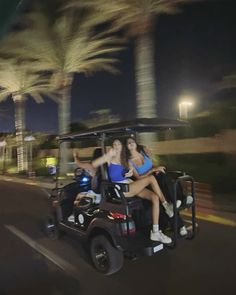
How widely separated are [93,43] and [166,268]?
16.0 metres

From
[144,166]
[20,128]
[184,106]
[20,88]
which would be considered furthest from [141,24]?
[20,128]

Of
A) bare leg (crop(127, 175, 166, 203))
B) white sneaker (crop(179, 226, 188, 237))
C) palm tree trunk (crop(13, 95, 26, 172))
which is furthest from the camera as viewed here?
palm tree trunk (crop(13, 95, 26, 172))

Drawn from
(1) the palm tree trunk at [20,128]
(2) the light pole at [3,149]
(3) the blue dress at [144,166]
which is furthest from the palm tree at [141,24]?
(2) the light pole at [3,149]

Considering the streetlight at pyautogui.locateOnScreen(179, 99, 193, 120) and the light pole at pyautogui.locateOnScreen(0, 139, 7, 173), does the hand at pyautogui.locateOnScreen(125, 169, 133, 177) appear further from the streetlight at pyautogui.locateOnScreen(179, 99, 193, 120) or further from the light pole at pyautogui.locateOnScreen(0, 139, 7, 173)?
the light pole at pyautogui.locateOnScreen(0, 139, 7, 173)

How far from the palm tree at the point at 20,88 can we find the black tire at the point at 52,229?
17245 millimetres

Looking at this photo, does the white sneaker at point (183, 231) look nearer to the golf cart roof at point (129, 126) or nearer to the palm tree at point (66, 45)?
the golf cart roof at point (129, 126)

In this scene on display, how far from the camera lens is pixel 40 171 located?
2655 centimetres

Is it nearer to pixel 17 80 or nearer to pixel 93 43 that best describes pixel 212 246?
pixel 93 43

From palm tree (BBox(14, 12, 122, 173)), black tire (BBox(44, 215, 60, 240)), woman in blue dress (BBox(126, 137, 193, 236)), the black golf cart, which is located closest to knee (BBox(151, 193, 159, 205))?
the black golf cart

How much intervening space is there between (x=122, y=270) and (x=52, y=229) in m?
2.12

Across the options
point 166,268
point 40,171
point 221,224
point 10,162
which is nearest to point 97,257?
point 166,268

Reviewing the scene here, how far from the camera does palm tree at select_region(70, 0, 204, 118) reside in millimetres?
14094

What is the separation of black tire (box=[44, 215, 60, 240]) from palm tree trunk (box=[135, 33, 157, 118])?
8.75m

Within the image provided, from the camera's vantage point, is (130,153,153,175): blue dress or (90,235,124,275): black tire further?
(130,153,153,175): blue dress
